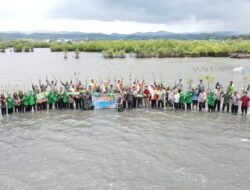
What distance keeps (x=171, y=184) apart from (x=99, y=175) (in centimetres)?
294

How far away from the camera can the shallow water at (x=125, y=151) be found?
12752mm

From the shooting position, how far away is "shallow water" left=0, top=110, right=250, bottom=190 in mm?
12752

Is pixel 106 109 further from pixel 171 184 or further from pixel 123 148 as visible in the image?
pixel 171 184

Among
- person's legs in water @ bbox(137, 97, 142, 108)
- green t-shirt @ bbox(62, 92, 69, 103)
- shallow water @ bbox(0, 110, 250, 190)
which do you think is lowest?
shallow water @ bbox(0, 110, 250, 190)

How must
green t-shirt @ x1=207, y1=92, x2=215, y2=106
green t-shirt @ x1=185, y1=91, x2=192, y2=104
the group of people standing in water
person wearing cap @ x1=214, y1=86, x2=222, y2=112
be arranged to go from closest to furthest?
1. person wearing cap @ x1=214, y1=86, x2=222, y2=112
2. green t-shirt @ x1=207, y1=92, x2=215, y2=106
3. the group of people standing in water
4. green t-shirt @ x1=185, y1=91, x2=192, y2=104

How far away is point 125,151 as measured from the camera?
15648mm

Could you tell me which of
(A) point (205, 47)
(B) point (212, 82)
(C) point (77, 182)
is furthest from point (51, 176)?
(A) point (205, 47)

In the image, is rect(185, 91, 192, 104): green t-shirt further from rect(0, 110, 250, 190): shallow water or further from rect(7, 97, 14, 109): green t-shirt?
rect(7, 97, 14, 109): green t-shirt

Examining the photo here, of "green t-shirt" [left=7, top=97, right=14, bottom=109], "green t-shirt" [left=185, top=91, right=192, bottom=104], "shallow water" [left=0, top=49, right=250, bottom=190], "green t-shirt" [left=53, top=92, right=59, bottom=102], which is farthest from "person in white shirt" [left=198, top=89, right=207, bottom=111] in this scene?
"green t-shirt" [left=7, top=97, right=14, bottom=109]

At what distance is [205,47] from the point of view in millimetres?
70688

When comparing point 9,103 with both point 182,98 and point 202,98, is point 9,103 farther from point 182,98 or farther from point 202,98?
point 202,98

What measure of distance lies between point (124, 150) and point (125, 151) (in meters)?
0.14

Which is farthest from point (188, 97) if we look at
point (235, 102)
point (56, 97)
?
point (56, 97)

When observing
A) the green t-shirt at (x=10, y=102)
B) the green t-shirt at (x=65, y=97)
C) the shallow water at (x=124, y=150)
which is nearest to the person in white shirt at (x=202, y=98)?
the shallow water at (x=124, y=150)
